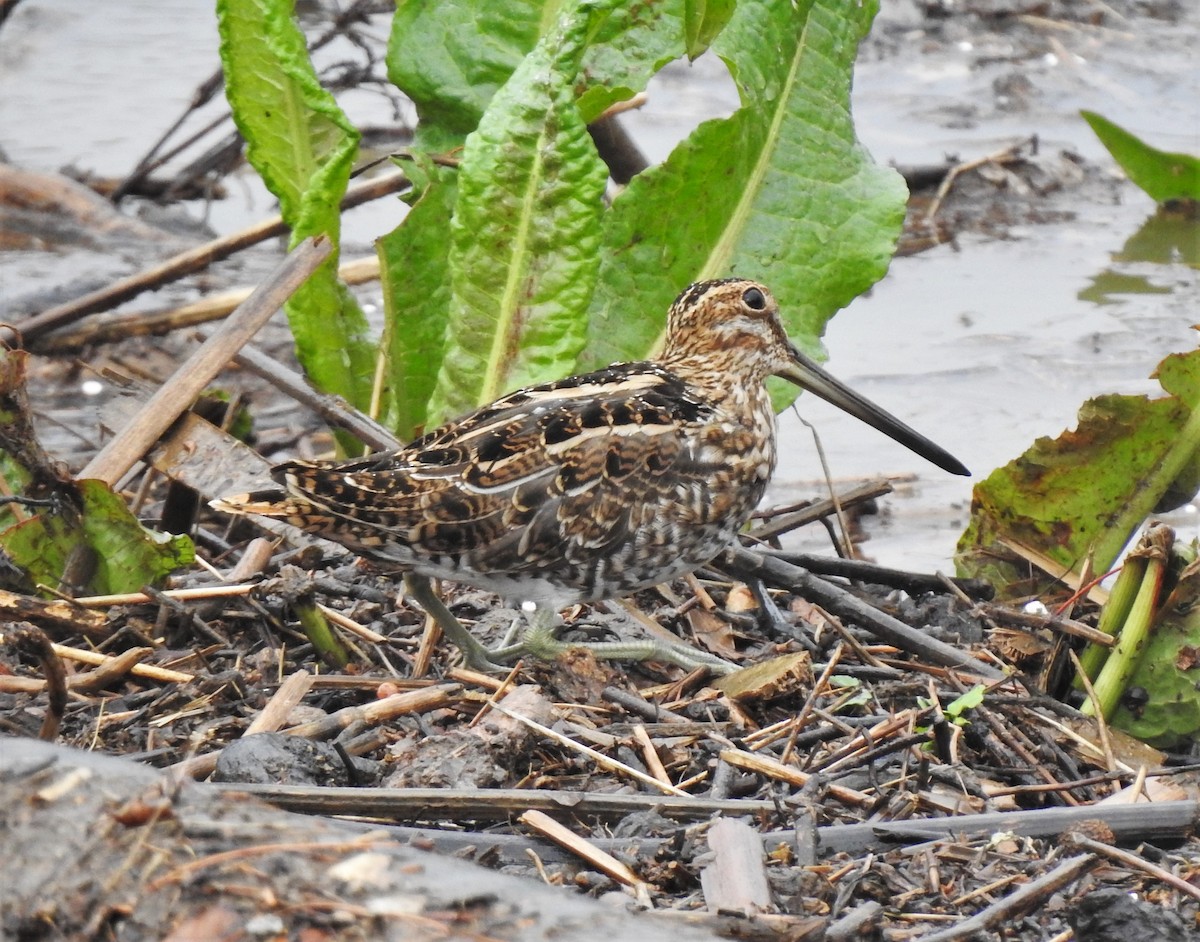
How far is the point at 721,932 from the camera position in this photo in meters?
2.82

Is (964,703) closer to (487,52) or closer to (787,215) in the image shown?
(787,215)

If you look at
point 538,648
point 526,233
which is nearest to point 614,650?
point 538,648

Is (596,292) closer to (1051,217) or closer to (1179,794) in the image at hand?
(1179,794)

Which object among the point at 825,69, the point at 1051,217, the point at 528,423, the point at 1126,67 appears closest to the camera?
the point at 528,423

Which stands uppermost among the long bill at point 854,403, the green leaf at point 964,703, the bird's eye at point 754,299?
the bird's eye at point 754,299

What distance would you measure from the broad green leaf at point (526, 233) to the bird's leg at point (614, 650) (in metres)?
0.95

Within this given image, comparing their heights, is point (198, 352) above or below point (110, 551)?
above

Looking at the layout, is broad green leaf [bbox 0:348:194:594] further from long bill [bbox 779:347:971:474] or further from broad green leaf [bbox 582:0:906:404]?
long bill [bbox 779:347:971:474]

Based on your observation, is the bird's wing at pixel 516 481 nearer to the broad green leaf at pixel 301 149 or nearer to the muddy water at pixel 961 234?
the broad green leaf at pixel 301 149

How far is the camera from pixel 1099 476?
4754 millimetres

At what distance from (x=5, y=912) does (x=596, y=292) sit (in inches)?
138

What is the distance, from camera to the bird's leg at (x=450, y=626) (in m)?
4.27

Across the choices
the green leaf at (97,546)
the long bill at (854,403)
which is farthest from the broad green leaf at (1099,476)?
the green leaf at (97,546)

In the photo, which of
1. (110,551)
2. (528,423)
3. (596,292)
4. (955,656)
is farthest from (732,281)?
(110,551)
